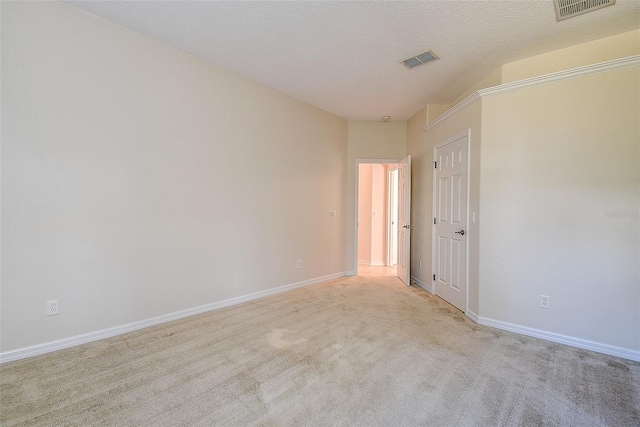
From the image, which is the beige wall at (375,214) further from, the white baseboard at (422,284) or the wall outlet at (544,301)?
the wall outlet at (544,301)

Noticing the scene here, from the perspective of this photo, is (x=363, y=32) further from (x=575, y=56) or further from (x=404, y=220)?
(x=404, y=220)

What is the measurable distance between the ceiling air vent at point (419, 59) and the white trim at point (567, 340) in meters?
2.77

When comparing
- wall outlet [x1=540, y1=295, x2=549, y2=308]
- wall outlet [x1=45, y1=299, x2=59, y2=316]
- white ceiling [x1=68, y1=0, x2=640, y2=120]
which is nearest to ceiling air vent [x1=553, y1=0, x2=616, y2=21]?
white ceiling [x1=68, y1=0, x2=640, y2=120]

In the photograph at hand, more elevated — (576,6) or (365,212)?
(576,6)

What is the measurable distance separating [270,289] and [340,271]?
1609 mm

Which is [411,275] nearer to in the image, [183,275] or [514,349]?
[514,349]

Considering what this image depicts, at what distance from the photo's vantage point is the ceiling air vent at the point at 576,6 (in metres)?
2.26

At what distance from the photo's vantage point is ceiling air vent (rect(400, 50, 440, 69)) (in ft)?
10.1

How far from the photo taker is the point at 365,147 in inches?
216

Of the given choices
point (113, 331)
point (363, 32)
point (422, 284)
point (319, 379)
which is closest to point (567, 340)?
point (422, 284)

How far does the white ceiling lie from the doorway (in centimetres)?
294

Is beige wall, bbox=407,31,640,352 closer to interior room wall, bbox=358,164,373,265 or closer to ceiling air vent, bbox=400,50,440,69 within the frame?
ceiling air vent, bbox=400,50,440,69

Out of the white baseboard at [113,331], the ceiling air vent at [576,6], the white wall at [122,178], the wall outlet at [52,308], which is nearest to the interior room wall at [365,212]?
the white wall at [122,178]

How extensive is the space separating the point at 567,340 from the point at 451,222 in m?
1.63
